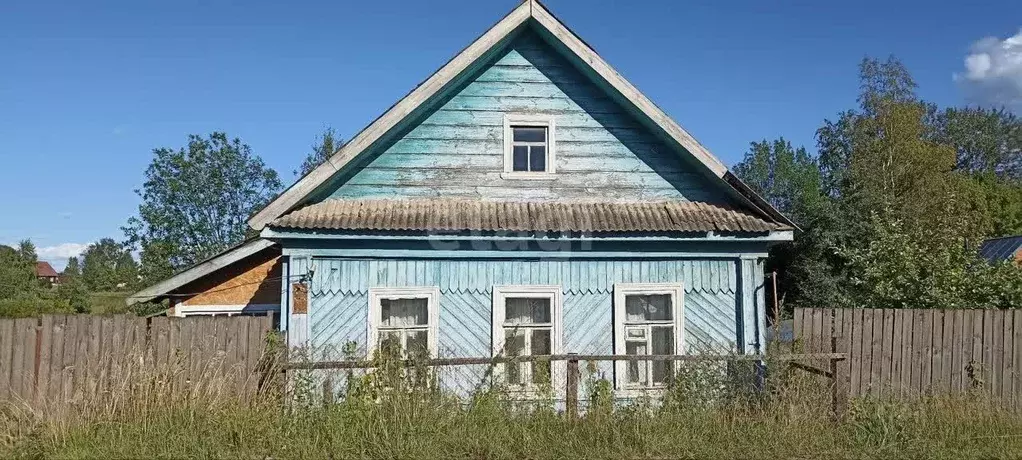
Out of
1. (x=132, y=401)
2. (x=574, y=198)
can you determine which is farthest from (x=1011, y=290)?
(x=132, y=401)

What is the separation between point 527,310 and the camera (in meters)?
8.63

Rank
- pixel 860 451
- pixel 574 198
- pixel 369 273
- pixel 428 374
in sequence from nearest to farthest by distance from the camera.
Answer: pixel 860 451 → pixel 428 374 → pixel 369 273 → pixel 574 198

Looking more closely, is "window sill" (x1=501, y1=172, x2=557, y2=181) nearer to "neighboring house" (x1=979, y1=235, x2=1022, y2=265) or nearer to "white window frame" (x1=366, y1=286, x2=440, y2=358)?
"white window frame" (x1=366, y1=286, x2=440, y2=358)

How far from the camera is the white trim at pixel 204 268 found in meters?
11.6

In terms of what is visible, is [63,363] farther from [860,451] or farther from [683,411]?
[860,451]

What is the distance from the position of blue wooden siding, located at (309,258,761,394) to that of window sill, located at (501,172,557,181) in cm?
133

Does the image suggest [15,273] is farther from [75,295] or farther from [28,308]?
[28,308]

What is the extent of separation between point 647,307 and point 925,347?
3.57m

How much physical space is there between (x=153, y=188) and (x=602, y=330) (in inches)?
1290

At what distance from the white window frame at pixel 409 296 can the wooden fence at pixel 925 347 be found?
15.5 feet

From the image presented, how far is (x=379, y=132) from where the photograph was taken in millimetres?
8508

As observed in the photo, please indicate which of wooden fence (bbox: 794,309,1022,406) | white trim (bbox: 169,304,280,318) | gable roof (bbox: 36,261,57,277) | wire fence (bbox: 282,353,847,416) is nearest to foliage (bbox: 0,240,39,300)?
white trim (bbox: 169,304,280,318)

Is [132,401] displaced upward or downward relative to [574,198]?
downward

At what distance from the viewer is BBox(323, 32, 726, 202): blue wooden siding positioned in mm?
9016
